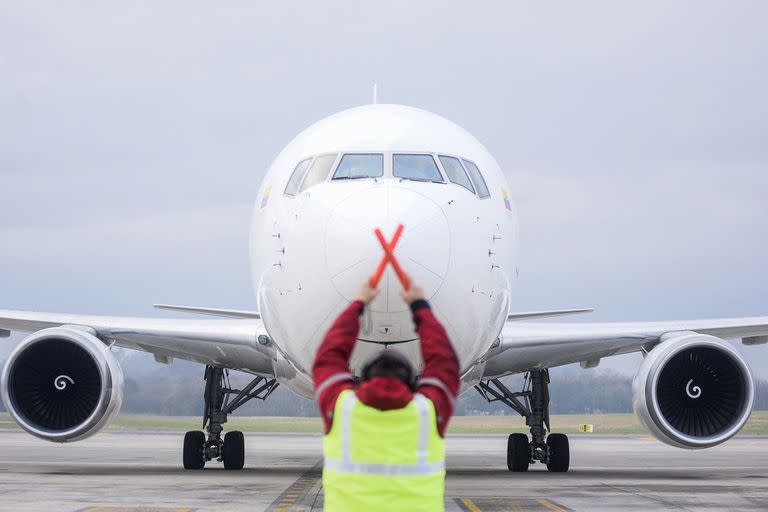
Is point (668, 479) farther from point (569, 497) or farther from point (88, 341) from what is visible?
point (88, 341)

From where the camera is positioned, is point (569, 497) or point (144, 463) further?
point (144, 463)

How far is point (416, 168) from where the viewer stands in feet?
31.4

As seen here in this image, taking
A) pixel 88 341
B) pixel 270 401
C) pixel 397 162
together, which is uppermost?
pixel 397 162

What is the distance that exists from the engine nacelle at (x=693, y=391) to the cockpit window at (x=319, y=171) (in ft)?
17.8

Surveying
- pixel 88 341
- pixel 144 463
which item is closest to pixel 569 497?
pixel 88 341

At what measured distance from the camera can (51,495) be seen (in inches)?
458

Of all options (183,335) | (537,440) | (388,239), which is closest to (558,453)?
(537,440)

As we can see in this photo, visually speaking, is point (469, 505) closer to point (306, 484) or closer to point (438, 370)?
point (306, 484)

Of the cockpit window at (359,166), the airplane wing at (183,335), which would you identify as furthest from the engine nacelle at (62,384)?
the cockpit window at (359,166)

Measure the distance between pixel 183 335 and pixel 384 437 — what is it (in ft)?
35.3

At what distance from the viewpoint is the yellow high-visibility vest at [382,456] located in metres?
4.35

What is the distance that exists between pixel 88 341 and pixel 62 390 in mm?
738

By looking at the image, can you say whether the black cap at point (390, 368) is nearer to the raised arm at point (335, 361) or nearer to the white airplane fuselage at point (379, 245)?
the raised arm at point (335, 361)

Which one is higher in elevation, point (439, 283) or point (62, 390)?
point (439, 283)
